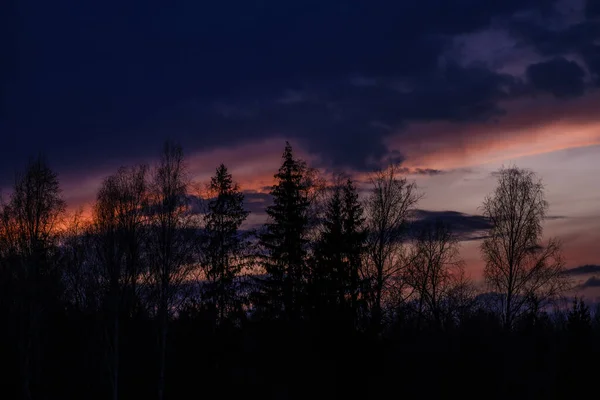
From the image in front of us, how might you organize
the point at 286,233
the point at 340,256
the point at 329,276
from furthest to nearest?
the point at 286,233
the point at 340,256
the point at 329,276

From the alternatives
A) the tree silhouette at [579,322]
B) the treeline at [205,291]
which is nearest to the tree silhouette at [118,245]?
the treeline at [205,291]

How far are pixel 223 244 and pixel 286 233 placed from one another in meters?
6.16

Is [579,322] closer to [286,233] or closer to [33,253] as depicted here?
[286,233]

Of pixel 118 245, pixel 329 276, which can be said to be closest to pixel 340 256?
pixel 329 276

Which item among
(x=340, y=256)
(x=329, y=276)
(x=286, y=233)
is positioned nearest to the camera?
(x=329, y=276)

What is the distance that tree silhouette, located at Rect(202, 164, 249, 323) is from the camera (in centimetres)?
5047

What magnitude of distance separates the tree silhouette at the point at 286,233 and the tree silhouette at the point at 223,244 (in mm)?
3172

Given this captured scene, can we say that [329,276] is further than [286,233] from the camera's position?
No

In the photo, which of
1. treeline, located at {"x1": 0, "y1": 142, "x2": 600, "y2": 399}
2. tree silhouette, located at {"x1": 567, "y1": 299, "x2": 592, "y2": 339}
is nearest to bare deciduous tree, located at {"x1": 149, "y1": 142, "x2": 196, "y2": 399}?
treeline, located at {"x1": 0, "y1": 142, "x2": 600, "y2": 399}

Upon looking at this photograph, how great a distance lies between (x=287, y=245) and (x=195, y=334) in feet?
31.6

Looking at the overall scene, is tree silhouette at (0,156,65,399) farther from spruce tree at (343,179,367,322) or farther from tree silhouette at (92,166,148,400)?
spruce tree at (343,179,367,322)

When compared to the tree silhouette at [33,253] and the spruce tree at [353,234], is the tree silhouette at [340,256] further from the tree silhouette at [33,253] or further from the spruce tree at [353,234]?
the tree silhouette at [33,253]

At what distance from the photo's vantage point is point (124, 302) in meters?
45.2

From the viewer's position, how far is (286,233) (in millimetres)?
47812
